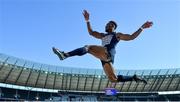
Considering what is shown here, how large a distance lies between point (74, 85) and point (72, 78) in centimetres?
280

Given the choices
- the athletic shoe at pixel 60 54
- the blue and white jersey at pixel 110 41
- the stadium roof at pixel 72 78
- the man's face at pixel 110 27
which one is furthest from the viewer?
the stadium roof at pixel 72 78

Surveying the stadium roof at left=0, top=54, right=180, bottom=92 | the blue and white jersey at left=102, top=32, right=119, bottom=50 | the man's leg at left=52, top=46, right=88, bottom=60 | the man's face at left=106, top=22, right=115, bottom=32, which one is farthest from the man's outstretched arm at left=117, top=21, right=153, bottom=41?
the stadium roof at left=0, top=54, right=180, bottom=92

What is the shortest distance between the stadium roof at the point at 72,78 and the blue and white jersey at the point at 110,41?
62011 millimetres

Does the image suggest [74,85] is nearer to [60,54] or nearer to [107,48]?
[107,48]

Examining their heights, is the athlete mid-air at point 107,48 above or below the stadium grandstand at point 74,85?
above

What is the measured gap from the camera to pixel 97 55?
9.24 meters

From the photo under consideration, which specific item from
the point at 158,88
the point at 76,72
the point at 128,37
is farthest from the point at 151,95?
the point at 128,37

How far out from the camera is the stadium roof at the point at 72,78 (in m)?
71.6

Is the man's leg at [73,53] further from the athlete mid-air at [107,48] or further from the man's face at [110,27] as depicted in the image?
the man's face at [110,27]

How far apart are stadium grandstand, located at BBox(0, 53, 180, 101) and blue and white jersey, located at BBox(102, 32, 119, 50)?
6272 cm

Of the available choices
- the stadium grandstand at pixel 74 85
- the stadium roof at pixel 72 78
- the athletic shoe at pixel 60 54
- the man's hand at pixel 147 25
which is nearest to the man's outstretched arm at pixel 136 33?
the man's hand at pixel 147 25

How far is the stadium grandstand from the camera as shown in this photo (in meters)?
72.7

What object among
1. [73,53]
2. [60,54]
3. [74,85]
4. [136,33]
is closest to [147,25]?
[136,33]

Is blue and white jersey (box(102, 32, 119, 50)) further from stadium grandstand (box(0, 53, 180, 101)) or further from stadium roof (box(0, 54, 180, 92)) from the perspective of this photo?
stadium grandstand (box(0, 53, 180, 101))
